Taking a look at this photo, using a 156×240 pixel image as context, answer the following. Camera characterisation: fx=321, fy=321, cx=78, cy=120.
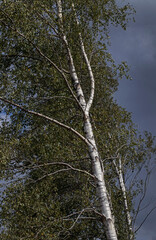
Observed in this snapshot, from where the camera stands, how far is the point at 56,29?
1267cm

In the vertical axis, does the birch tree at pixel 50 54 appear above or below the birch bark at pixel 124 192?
above

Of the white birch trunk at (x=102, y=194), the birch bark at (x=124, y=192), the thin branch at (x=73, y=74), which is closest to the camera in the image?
the white birch trunk at (x=102, y=194)

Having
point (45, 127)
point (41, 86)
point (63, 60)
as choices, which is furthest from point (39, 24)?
point (45, 127)

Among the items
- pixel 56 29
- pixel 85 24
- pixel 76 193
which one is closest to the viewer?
pixel 56 29

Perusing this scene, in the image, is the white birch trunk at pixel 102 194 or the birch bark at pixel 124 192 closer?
the white birch trunk at pixel 102 194

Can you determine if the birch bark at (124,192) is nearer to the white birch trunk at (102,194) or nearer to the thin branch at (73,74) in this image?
the thin branch at (73,74)

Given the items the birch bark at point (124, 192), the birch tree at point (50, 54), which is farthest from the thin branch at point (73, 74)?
the birch bark at point (124, 192)

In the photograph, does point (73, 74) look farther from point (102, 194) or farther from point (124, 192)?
point (124, 192)

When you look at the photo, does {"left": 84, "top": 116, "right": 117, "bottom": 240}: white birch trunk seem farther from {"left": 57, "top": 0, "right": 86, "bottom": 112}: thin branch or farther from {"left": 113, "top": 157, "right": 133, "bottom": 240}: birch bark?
{"left": 113, "top": 157, "right": 133, "bottom": 240}: birch bark

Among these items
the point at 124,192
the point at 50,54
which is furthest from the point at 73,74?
the point at 124,192

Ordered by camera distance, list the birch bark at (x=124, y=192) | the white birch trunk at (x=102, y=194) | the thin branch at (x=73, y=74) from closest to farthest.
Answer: the white birch trunk at (x=102, y=194) → the thin branch at (x=73, y=74) → the birch bark at (x=124, y=192)

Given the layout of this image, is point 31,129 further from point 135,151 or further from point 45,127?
point 135,151

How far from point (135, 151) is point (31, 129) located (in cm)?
489

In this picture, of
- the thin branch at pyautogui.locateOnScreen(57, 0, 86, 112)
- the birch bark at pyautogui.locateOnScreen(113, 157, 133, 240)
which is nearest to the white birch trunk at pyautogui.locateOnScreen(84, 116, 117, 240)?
the thin branch at pyautogui.locateOnScreen(57, 0, 86, 112)
